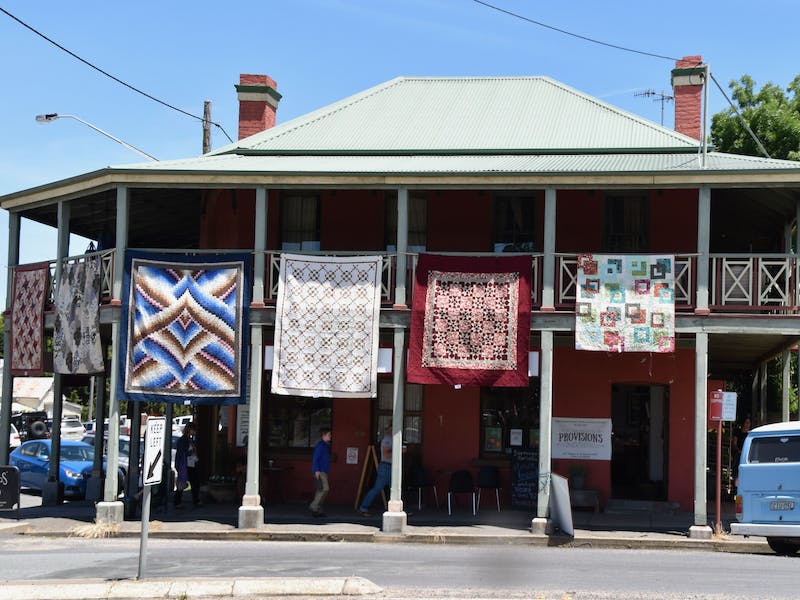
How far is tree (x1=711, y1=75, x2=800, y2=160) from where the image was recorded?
34.6 metres

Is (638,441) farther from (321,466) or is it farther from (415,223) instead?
(321,466)

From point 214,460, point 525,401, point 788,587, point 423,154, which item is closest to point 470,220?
point 423,154

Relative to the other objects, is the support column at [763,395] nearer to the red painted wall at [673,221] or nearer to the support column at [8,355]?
the red painted wall at [673,221]

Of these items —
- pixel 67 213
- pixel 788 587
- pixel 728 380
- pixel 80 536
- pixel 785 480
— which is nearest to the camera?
pixel 788 587

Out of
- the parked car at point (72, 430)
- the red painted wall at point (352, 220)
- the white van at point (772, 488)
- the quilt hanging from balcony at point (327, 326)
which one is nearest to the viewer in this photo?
the white van at point (772, 488)

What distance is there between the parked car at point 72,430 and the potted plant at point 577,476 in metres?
25.0

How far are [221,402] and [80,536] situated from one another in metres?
3.31

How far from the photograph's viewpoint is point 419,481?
71.4 feet

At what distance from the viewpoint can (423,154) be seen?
73.6ft

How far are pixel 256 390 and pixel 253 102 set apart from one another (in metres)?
9.54

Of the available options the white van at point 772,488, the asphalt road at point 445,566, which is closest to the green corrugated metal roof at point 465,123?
the white van at point 772,488

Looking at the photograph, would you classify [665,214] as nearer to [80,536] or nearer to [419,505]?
[419,505]

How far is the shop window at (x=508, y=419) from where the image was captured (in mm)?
22750

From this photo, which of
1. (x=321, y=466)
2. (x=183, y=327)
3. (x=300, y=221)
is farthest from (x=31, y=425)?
(x=321, y=466)
